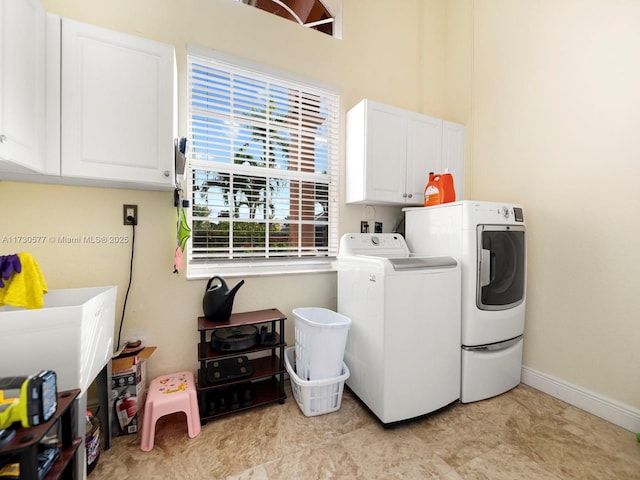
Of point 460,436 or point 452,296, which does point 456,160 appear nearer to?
point 452,296

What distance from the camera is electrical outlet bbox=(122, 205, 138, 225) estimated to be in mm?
1720

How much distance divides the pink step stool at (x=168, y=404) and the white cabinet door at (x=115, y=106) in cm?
115

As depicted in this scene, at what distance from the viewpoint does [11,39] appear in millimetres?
1113

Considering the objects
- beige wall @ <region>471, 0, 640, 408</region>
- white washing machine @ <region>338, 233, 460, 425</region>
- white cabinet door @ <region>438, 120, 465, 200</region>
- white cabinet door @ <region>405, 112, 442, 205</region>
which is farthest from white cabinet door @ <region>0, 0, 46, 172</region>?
beige wall @ <region>471, 0, 640, 408</region>

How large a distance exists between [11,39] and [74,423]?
1.51 m

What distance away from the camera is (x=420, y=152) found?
2436 millimetres

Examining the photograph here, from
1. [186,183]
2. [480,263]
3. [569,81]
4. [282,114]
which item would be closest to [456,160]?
[569,81]

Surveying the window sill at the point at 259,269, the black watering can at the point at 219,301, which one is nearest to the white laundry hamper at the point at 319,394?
the black watering can at the point at 219,301

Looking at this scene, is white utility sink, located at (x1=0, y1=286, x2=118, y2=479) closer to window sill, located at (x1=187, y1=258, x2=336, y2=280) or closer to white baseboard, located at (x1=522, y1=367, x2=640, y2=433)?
window sill, located at (x1=187, y1=258, x2=336, y2=280)

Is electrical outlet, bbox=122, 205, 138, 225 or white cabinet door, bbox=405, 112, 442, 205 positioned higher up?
white cabinet door, bbox=405, 112, 442, 205

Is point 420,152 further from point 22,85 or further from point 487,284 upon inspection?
point 22,85

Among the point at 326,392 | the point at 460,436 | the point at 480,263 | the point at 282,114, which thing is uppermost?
the point at 282,114

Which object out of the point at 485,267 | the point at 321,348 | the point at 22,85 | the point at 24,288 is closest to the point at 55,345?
the point at 24,288

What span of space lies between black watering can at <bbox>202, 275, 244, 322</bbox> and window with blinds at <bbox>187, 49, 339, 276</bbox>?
0.29 m
